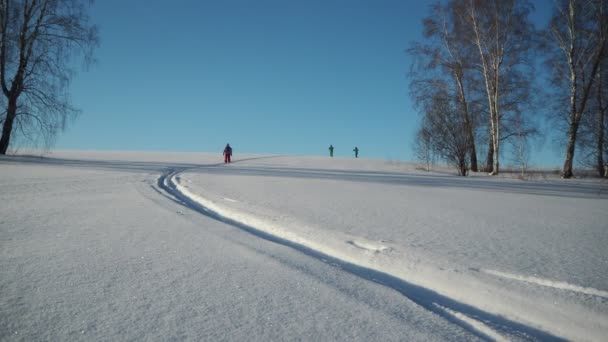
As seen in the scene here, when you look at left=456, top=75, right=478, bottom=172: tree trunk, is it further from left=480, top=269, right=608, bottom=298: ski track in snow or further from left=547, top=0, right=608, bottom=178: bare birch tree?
left=480, top=269, right=608, bottom=298: ski track in snow

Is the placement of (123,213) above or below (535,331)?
above

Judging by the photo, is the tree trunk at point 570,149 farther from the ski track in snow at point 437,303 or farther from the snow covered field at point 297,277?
the ski track in snow at point 437,303

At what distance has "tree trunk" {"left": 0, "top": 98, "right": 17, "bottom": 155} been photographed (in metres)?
14.0

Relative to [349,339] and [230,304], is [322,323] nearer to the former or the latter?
[349,339]

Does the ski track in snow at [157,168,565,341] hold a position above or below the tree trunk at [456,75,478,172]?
below

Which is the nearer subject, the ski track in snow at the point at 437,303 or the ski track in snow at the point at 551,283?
the ski track in snow at the point at 437,303

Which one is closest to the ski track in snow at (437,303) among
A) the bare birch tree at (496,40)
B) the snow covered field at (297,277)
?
the snow covered field at (297,277)

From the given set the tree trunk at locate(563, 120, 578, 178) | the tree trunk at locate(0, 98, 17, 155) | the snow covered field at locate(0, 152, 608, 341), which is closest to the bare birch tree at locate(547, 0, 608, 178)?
the tree trunk at locate(563, 120, 578, 178)

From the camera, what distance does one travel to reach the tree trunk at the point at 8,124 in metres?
14.0

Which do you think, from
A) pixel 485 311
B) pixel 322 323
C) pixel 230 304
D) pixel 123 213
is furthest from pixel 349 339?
pixel 123 213

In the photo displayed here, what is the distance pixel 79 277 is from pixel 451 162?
1706 cm

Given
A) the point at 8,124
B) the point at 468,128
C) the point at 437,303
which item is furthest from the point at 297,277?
the point at 8,124

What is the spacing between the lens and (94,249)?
2527 mm

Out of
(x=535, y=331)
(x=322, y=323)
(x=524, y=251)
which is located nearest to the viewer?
(x=322, y=323)
